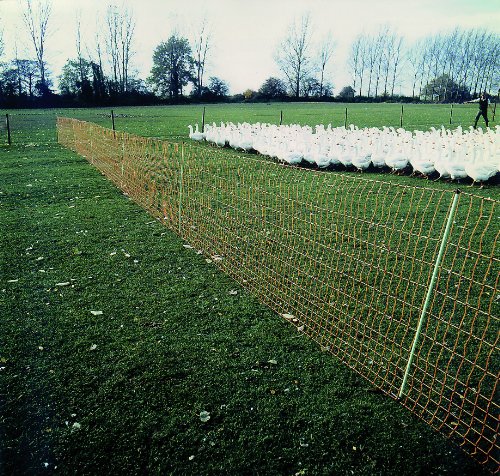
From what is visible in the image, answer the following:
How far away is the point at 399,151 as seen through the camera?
1135 centimetres

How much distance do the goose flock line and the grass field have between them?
296 inches

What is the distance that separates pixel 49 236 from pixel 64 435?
4.64 m

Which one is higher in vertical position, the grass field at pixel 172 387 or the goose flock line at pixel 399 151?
the goose flock line at pixel 399 151

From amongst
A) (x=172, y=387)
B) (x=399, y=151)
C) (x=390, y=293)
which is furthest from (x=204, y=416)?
(x=399, y=151)

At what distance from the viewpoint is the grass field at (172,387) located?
2.73m

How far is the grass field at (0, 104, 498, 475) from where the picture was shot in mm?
2729

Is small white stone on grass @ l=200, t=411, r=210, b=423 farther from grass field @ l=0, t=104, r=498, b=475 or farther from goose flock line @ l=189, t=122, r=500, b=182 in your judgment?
goose flock line @ l=189, t=122, r=500, b=182

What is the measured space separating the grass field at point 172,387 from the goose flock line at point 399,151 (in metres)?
7.51

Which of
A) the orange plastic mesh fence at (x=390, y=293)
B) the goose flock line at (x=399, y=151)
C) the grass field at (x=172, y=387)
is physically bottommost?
the grass field at (x=172, y=387)

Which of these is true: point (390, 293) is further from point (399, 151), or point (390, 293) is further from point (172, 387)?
point (399, 151)

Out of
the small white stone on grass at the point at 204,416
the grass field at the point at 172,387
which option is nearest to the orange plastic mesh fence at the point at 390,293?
the grass field at the point at 172,387

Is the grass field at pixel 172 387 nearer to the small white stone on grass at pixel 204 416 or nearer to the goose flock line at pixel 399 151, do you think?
the small white stone on grass at pixel 204 416

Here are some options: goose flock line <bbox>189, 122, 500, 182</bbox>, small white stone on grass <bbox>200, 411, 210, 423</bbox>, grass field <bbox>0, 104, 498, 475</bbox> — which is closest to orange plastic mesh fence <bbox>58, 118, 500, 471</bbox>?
grass field <bbox>0, 104, 498, 475</bbox>

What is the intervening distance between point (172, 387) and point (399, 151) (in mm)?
9941
